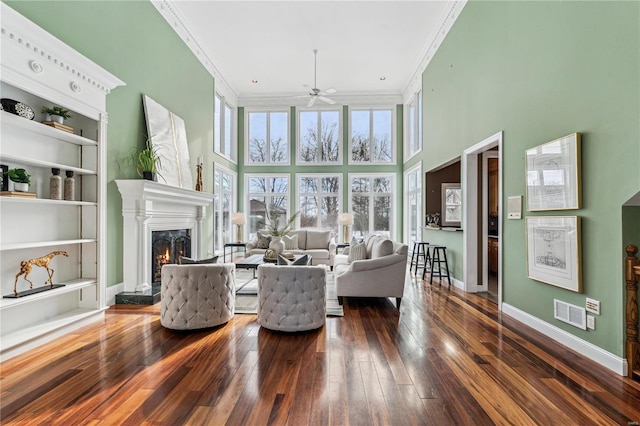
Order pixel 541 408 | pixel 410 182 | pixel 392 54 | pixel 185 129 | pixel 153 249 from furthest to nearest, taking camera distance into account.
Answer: pixel 410 182, pixel 392 54, pixel 185 129, pixel 153 249, pixel 541 408

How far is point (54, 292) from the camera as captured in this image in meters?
3.06

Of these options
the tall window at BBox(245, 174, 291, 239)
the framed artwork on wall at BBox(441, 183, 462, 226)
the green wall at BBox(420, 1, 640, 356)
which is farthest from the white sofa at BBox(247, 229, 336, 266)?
the green wall at BBox(420, 1, 640, 356)

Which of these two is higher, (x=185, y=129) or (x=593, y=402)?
(x=185, y=129)

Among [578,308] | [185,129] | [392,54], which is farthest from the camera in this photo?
[392,54]

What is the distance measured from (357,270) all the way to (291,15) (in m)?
4.53

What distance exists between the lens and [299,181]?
9.79 metres

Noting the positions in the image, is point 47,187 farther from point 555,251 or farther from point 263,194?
point 263,194

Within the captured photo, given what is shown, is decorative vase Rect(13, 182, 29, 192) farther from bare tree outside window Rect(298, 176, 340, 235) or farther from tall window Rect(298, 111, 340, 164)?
tall window Rect(298, 111, 340, 164)

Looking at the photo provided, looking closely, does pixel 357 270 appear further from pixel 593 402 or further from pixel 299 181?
pixel 299 181

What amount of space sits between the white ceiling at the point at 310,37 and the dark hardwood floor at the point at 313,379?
16.6ft

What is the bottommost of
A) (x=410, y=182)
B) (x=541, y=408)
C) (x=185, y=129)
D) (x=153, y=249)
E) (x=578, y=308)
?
(x=541, y=408)

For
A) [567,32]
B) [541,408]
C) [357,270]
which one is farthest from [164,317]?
[567,32]

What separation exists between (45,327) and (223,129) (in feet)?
21.8

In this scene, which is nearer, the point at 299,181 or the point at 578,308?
the point at 578,308
